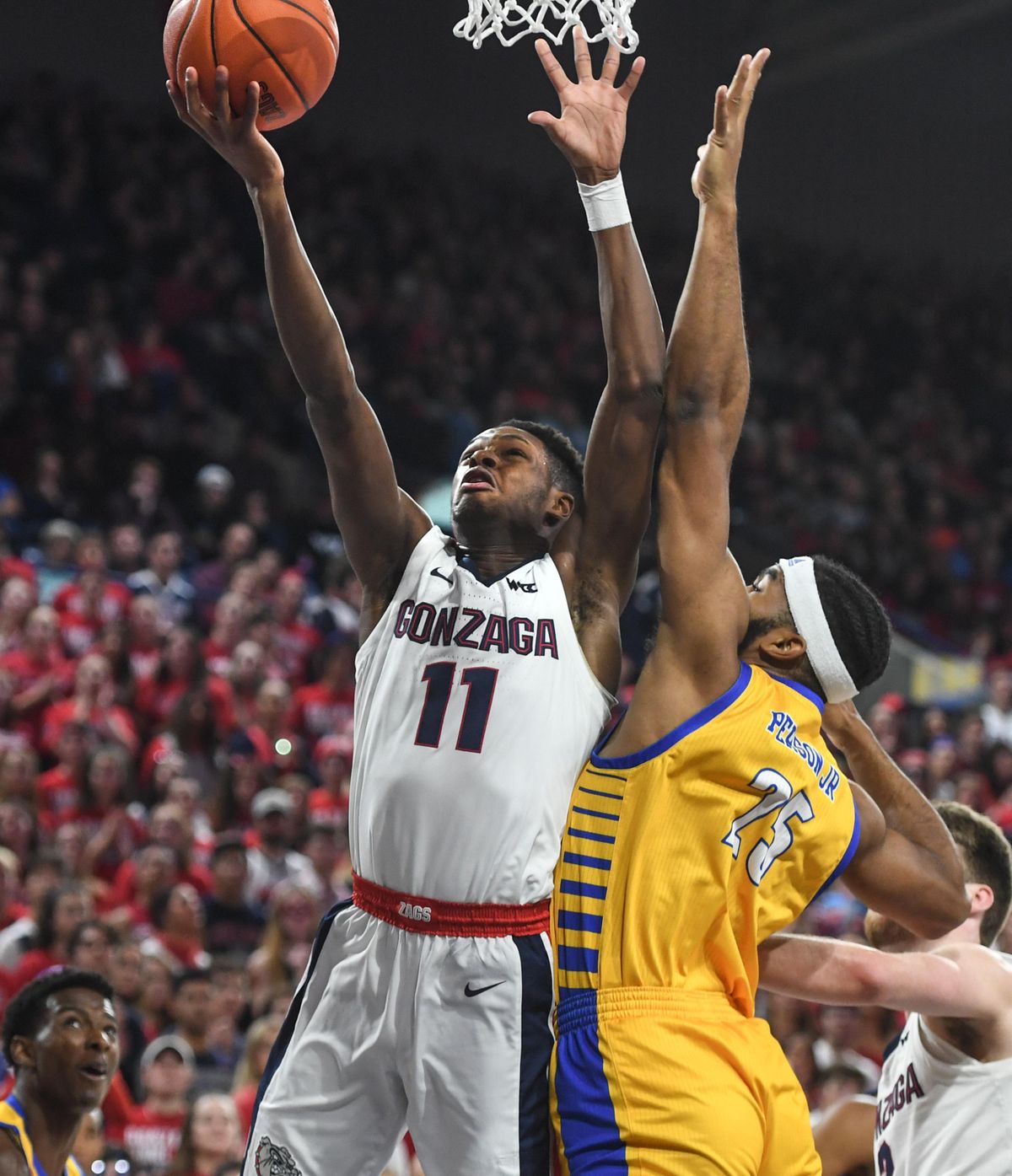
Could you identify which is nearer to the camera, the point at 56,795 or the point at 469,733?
the point at 469,733

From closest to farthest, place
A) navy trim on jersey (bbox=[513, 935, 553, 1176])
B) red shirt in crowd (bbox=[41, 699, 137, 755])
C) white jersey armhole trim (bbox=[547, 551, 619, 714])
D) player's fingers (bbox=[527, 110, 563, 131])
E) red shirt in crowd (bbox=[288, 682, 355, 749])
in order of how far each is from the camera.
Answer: navy trim on jersey (bbox=[513, 935, 553, 1176])
white jersey armhole trim (bbox=[547, 551, 619, 714])
player's fingers (bbox=[527, 110, 563, 131])
red shirt in crowd (bbox=[41, 699, 137, 755])
red shirt in crowd (bbox=[288, 682, 355, 749])

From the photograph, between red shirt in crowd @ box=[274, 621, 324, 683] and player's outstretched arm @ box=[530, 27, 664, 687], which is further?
red shirt in crowd @ box=[274, 621, 324, 683]

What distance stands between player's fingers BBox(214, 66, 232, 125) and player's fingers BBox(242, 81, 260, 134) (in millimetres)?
33

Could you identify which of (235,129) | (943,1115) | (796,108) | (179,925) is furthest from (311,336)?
(796,108)

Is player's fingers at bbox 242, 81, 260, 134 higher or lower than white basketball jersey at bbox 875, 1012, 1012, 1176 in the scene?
higher

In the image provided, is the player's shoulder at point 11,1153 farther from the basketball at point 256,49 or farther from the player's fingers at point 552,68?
the player's fingers at point 552,68

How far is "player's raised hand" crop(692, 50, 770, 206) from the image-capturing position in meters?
3.45

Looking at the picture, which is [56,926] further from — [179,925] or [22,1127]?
[22,1127]

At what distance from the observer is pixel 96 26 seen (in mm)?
16281

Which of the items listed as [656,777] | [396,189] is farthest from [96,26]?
[656,777]

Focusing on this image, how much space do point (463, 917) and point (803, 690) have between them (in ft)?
2.77

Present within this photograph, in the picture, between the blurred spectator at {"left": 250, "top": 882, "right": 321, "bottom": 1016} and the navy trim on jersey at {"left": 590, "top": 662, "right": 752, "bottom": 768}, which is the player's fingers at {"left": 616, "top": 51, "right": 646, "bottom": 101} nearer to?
the navy trim on jersey at {"left": 590, "top": 662, "right": 752, "bottom": 768}

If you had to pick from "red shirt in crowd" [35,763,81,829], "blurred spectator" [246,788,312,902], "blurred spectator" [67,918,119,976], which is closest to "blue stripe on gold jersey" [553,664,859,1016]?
"blurred spectator" [67,918,119,976]

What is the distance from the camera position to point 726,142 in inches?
138
